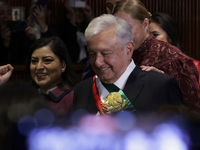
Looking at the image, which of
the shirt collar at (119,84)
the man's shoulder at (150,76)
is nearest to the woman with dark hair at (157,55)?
the man's shoulder at (150,76)

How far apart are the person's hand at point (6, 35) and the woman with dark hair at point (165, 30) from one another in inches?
A: 59.1

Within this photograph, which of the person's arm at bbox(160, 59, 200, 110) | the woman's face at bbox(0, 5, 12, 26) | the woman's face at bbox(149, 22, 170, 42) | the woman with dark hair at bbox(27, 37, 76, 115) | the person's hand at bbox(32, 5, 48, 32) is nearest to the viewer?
the person's arm at bbox(160, 59, 200, 110)

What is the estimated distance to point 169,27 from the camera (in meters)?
2.48

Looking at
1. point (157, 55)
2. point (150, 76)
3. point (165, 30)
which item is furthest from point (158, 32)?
point (150, 76)

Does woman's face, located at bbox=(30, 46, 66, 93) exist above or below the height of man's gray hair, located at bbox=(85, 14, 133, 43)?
below

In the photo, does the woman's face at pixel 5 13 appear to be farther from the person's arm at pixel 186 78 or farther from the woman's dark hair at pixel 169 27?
the person's arm at pixel 186 78

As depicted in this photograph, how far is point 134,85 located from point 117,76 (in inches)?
2.7

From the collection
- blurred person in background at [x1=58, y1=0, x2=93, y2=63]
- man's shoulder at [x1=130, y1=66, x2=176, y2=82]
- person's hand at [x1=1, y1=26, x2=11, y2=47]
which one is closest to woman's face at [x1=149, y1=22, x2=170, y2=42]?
blurred person in background at [x1=58, y1=0, x2=93, y2=63]

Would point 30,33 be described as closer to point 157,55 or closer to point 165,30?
point 165,30

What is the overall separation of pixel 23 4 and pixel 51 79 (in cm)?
198

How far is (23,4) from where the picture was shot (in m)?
3.67

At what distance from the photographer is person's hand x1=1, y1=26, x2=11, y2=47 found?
3.34m

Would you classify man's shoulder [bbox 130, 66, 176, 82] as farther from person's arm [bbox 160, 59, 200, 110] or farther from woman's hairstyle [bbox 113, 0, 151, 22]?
woman's hairstyle [bbox 113, 0, 151, 22]

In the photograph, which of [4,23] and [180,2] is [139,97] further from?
[180,2]
